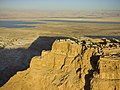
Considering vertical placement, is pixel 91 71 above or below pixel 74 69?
above

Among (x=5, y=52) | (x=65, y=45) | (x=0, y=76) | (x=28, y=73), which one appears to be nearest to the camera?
(x=65, y=45)

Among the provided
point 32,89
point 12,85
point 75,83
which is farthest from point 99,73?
point 12,85

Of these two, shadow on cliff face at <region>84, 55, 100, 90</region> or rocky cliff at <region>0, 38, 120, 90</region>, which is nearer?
rocky cliff at <region>0, 38, 120, 90</region>

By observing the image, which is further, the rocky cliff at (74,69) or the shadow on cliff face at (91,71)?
the shadow on cliff face at (91,71)

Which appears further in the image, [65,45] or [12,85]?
[12,85]

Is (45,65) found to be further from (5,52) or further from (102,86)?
(5,52)

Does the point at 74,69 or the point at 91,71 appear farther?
the point at 74,69

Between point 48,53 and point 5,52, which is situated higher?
point 48,53

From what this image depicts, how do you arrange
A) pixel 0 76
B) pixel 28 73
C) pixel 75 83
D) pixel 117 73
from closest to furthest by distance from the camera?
pixel 117 73 → pixel 75 83 → pixel 28 73 → pixel 0 76
